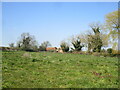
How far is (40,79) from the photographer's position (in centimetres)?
724

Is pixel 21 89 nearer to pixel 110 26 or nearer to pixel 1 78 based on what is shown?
pixel 1 78

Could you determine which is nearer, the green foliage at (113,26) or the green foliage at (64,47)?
the green foliage at (113,26)

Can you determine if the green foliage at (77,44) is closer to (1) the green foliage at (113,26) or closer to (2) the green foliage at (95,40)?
(2) the green foliage at (95,40)

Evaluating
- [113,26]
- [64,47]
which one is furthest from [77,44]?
[113,26]

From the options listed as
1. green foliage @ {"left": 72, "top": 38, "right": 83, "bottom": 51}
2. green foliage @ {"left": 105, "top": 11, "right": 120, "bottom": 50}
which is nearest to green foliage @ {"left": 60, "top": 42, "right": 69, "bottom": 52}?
green foliage @ {"left": 72, "top": 38, "right": 83, "bottom": 51}

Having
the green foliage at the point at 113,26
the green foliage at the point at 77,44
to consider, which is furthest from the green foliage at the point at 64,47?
the green foliage at the point at 113,26

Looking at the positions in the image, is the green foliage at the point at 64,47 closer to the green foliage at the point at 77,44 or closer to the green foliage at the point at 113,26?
the green foliage at the point at 77,44

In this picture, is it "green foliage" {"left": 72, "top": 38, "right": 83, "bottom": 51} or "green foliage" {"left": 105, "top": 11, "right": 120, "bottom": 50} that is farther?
"green foliage" {"left": 72, "top": 38, "right": 83, "bottom": 51}

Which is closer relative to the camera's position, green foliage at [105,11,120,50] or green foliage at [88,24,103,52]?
green foliage at [105,11,120,50]

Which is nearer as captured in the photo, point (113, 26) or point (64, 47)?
point (113, 26)

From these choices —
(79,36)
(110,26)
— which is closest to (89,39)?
(79,36)

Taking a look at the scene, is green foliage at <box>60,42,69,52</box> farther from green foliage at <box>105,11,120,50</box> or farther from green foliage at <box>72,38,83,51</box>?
green foliage at <box>105,11,120,50</box>

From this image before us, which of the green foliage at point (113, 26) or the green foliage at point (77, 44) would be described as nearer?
the green foliage at point (113, 26)

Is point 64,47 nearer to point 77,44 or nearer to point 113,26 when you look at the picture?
point 77,44
